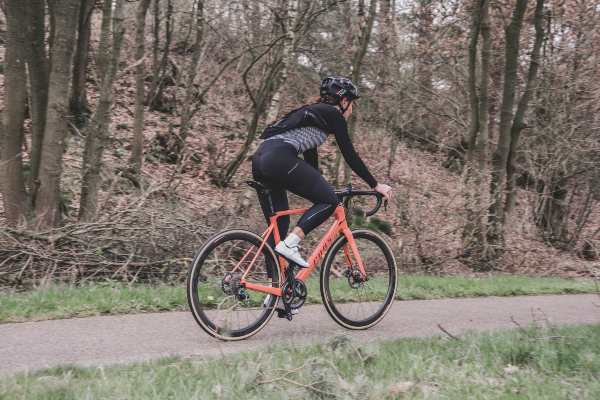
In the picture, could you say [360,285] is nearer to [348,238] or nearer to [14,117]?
[348,238]

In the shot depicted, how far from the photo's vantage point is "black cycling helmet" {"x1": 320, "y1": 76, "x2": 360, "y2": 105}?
5.02 meters

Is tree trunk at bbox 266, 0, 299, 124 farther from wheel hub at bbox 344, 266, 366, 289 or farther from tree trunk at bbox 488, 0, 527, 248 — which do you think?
wheel hub at bbox 344, 266, 366, 289

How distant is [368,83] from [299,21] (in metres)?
6.36

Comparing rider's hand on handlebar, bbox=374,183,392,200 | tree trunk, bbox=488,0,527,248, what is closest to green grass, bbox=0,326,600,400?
rider's hand on handlebar, bbox=374,183,392,200

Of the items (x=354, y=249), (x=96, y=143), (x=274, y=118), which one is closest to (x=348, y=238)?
(x=354, y=249)

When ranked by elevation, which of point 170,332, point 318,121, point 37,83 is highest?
point 318,121

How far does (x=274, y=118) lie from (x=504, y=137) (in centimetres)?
540

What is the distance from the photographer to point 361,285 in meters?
5.53

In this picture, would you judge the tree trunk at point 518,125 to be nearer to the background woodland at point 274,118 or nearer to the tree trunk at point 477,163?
the background woodland at point 274,118

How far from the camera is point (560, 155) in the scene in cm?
1455

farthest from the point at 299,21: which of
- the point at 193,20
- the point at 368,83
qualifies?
the point at 368,83

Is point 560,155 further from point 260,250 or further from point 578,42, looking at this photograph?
point 260,250

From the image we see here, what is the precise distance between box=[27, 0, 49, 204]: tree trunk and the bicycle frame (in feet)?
16.0

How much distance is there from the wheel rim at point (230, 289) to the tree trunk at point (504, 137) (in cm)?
791
